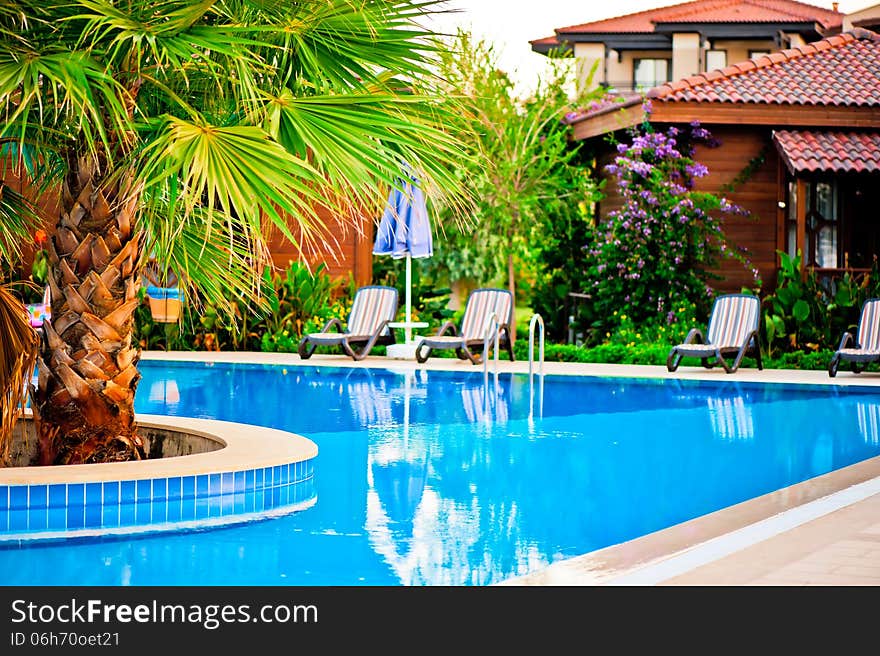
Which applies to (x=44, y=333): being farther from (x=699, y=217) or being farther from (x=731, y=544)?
(x=699, y=217)

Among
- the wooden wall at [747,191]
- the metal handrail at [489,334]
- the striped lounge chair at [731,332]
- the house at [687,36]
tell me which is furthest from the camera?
the house at [687,36]

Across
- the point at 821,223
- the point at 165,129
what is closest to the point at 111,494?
the point at 165,129

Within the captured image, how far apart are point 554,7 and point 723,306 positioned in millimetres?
38560

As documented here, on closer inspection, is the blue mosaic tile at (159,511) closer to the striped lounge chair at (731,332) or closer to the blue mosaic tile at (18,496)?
the blue mosaic tile at (18,496)

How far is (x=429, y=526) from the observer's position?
7613 mm

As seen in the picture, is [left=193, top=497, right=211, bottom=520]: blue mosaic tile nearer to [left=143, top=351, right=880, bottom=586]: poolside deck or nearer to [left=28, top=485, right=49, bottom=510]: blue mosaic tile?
[left=28, top=485, right=49, bottom=510]: blue mosaic tile

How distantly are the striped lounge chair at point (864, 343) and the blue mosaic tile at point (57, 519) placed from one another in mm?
12239

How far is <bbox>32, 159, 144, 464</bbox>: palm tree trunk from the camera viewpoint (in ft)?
26.5

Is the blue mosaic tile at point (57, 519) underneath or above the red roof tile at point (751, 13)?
underneath

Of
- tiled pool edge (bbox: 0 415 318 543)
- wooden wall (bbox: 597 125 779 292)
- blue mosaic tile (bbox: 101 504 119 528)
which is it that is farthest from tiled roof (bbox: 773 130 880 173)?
blue mosaic tile (bbox: 101 504 119 528)

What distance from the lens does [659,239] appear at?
66.9 ft

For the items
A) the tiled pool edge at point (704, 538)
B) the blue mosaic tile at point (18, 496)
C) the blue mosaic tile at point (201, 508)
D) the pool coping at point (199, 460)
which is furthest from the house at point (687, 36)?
the blue mosaic tile at point (18, 496)

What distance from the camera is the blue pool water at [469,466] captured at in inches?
263
